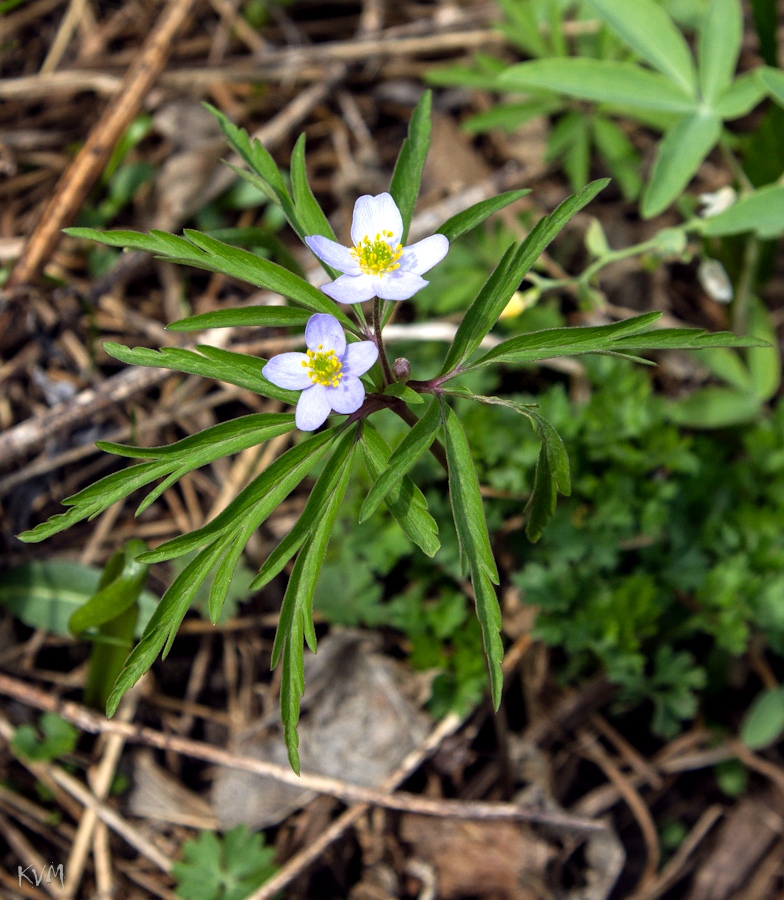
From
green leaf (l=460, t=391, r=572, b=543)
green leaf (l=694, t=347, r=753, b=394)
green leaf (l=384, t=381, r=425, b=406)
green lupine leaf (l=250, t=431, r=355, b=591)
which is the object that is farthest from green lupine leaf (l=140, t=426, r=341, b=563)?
green leaf (l=694, t=347, r=753, b=394)

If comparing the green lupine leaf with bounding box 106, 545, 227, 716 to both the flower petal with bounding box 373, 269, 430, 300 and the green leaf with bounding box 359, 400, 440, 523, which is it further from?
the flower petal with bounding box 373, 269, 430, 300

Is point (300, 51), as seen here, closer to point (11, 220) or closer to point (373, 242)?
point (11, 220)

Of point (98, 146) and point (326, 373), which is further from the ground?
point (98, 146)

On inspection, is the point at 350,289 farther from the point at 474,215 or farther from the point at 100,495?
the point at 100,495

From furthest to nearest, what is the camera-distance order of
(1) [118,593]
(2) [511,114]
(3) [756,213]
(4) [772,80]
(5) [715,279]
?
(2) [511,114] → (5) [715,279] → (3) [756,213] → (4) [772,80] → (1) [118,593]

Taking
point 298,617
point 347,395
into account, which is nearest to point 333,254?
point 347,395

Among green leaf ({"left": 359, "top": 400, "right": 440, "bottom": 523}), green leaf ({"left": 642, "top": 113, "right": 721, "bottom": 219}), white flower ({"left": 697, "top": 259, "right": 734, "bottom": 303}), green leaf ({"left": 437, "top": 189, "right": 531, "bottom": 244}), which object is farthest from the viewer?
white flower ({"left": 697, "top": 259, "right": 734, "bottom": 303})

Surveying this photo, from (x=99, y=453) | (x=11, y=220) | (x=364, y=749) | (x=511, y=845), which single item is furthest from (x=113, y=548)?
(x=511, y=845)
